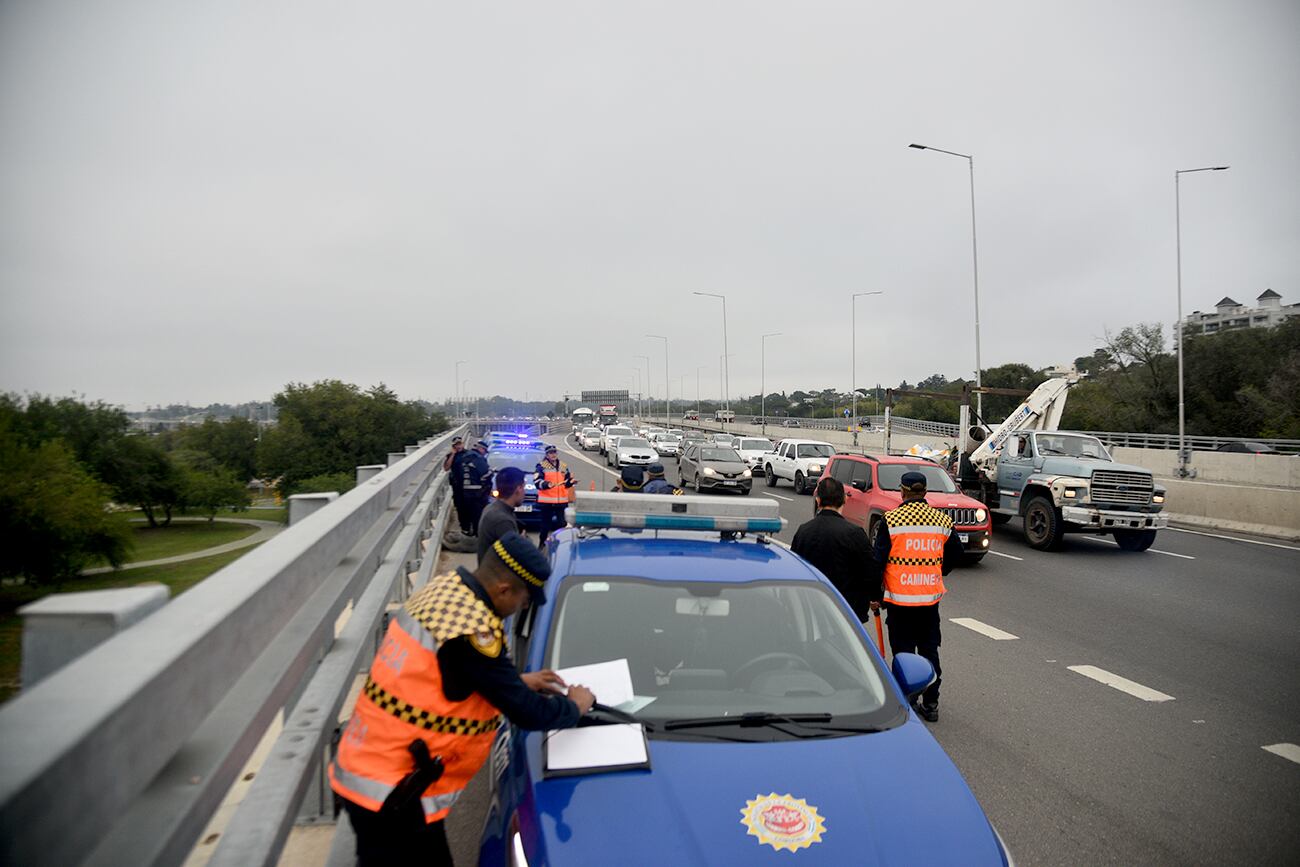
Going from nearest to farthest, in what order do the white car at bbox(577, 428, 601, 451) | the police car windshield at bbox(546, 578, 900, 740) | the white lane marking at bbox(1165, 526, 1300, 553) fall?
the police car windshield at bbox(546, 578, 900, 740), the white lane marking at bbox(1165, 526, 1300, 553), the white car at bbox(577, 428, 601, 451)

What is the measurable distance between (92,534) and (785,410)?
12271 cm

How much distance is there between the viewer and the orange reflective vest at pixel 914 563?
6523mm

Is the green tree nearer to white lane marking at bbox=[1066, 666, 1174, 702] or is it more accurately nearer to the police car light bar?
the police car light bar

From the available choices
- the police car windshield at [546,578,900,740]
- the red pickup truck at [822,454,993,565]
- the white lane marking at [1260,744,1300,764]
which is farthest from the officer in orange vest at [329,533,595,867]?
the red pickup truck at [822,454,993,565]

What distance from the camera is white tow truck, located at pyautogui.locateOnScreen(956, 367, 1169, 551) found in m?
15.6

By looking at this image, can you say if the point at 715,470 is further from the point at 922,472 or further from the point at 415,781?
the point at 415,781

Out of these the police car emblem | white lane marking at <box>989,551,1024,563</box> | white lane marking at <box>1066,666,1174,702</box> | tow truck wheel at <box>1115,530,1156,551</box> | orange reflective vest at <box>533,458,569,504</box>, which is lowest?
white lane marking at <box>989,551,1024,563</box>

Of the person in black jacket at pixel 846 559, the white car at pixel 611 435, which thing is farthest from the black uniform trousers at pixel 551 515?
the white car at pixel 611 435

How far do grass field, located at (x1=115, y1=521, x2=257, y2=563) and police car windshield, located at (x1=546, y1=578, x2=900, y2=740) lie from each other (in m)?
43.0

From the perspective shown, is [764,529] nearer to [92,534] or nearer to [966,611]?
[966,611]

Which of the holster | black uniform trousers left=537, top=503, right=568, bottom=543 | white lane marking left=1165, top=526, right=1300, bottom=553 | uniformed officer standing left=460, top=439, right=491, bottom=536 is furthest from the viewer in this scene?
white lane marking left=1165, top=526, right=1300, bottom=553

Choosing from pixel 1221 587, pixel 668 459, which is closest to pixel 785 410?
pixel 668 459

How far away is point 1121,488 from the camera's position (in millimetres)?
15656

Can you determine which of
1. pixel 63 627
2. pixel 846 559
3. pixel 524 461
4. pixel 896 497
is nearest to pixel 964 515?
pixel 896 497
